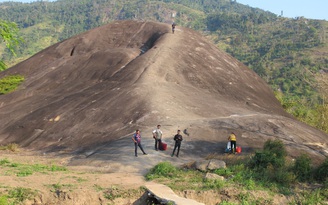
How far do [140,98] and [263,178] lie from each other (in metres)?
14.3

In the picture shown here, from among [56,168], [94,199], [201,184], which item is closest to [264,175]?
[201,184]

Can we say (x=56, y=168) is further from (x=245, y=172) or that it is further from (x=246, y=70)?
(x=246, y=70)

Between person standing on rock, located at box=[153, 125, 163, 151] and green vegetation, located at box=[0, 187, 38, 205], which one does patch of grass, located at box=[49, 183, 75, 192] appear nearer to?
green vegetation, located at box=[0, 187, 38, 205]

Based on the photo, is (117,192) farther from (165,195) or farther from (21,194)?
(21,194)

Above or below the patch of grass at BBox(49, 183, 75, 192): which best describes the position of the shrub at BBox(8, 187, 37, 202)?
above

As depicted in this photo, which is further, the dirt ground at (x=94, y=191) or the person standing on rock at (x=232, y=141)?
the person standing on rock at (x=232, y=141)

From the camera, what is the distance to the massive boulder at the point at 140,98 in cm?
2267

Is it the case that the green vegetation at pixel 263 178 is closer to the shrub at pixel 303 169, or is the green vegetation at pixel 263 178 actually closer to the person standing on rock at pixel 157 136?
the shrub at pixel 303 169

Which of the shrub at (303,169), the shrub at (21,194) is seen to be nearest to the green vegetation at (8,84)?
the shrub at (21,194)

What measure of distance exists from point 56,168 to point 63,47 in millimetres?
34793

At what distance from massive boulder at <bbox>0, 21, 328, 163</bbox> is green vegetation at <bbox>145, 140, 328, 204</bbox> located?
14.3 ft

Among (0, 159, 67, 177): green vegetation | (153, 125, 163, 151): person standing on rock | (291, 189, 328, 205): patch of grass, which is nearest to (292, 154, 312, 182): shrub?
(291, 189, 328, 205): patch of grass

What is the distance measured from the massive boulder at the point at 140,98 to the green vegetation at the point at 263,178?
436 cm

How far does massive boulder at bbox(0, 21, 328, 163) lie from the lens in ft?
74.4
